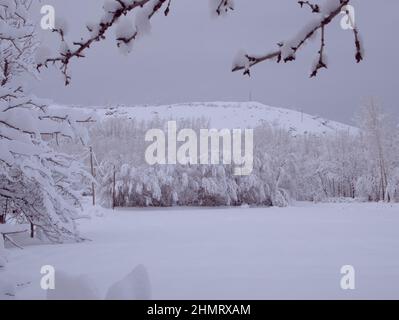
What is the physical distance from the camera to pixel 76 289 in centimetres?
279

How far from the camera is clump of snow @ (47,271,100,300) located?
2773mm

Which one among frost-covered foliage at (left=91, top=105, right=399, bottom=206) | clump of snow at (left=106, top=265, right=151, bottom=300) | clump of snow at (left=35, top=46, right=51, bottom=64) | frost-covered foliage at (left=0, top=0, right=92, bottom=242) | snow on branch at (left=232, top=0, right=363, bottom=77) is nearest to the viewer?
snow on branch at (left=232, top=0, right=363, bottom=77)

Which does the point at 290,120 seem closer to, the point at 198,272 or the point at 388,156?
the point at 388,156

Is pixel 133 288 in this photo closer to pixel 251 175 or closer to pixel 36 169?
pixel 36 169

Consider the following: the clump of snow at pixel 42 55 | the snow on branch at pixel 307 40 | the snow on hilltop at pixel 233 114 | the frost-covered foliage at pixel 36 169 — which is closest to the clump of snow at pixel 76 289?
the clump of snow at pixel 42 55

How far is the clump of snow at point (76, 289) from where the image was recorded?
109 inches

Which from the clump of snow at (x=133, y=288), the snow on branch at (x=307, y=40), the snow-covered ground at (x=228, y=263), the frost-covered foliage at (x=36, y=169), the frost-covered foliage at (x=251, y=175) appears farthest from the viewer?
the frost-covered foliage at (x=251, y=175)

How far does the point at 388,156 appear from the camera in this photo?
35.6m

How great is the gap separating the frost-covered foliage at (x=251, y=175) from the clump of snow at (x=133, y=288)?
2710 cm

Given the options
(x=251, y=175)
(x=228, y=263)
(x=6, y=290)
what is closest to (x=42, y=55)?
(x=6, y=290)

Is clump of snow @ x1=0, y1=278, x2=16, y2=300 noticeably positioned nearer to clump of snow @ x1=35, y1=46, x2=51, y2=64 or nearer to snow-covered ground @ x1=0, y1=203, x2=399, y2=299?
snow-covered ground @ x1=0, y1=203, x2=399, y2=299

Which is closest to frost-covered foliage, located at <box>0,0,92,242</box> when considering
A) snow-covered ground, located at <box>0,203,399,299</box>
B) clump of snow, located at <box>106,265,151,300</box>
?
snow-covered ground, located at <box>0,203,399,299</box>

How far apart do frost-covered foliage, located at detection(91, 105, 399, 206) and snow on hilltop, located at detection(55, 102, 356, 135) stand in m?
26.1

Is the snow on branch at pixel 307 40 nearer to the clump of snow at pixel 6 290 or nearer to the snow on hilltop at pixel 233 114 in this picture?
the clump of snow at pixel 6 290
